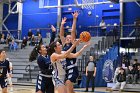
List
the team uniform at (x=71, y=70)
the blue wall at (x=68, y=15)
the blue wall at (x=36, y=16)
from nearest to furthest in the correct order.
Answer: the team uniform at (x=71, y=70) → the blue wall at (x=68, y=15) → the blue wall at (x=36, y=16)

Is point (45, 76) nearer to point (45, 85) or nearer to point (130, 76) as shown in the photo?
point (45, 85)

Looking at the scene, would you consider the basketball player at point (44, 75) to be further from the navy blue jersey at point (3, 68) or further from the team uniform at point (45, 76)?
the navy blue jersey at point (3, 68)

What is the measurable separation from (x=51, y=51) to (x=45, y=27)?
77.2 ft

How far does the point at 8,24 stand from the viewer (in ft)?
109

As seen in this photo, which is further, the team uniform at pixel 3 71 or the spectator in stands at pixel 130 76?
the spectator in stands at pixel 130 76

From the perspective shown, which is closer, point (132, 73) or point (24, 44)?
point (132, 73)

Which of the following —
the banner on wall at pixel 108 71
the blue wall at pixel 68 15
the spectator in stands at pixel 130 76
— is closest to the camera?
the spectator in stands at pixel 130 76

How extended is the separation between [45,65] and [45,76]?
0.87 ft

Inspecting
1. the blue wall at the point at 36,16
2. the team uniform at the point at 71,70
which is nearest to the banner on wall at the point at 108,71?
the team uniform at the point at 71,70

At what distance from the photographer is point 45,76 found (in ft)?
25.8

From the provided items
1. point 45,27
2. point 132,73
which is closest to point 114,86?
point 132,73

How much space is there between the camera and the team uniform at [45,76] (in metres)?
7.80

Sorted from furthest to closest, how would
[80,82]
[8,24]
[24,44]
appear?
[8,24] → [24,44] → [80,82]

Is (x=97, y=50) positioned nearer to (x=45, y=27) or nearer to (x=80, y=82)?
(x=80, y=82)
